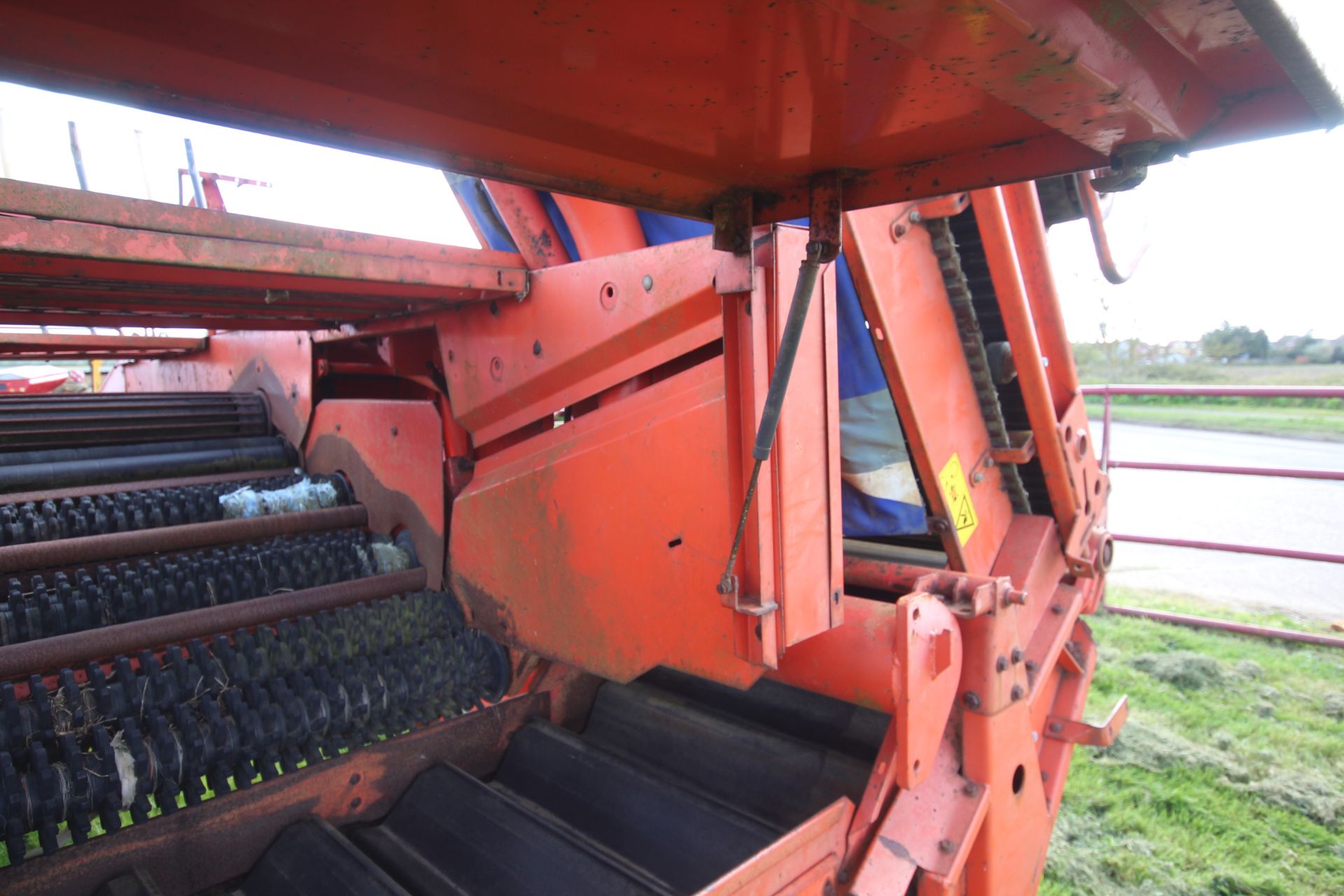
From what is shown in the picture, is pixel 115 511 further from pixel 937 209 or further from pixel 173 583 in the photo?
pixel 937 209

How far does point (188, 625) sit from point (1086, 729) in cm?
244

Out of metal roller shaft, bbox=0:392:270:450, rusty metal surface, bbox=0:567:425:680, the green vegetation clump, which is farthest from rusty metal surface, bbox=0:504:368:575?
the green vegetation clump

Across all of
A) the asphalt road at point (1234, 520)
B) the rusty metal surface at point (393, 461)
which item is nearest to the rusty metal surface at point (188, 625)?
the rusty metal surface at point (393, 461)

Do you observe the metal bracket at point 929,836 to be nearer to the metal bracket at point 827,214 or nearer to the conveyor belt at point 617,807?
the conveyor belt at point 617,807

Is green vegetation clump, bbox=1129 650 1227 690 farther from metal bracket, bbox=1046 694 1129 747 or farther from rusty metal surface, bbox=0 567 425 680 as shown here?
rusty metal surface, bbox=0 567 425 680

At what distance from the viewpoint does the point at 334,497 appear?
2891 mm

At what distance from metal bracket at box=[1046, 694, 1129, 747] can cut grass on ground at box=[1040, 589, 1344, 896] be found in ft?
1.90

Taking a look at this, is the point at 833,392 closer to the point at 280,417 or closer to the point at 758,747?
the point at 758,747

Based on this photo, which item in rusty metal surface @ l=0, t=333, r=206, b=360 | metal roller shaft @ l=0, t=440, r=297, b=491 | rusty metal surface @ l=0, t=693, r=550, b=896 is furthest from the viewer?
rusty metal surface @ l=0, t=333, r=206, b=360

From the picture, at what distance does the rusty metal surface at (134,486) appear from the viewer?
2.58 meters

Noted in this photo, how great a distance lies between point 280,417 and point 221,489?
1.83 ft

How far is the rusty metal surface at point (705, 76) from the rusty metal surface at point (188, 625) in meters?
1.61

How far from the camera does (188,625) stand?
82.0 inches

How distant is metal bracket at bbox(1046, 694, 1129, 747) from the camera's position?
2305 millimetres
